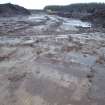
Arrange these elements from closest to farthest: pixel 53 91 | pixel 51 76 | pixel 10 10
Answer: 1. pixel 53 91
2. pixel 51 76
3. pixel 10 10

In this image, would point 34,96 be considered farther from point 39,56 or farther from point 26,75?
point 39,56

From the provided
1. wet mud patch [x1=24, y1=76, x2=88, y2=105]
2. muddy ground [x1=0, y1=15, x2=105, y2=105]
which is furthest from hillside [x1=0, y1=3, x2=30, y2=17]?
wet mud patch [x1=24, y1=76, x2=88, y2=105]

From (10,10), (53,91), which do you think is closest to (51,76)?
(53,91)

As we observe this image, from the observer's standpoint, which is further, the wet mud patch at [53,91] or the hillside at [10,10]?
the hillside at [10,10]

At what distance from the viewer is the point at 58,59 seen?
12.1 feet

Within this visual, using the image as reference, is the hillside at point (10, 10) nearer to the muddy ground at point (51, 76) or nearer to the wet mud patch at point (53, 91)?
the muddy ground at point (51, 76)

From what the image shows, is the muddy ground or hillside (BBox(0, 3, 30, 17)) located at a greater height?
hillside (BBox(0, 3, 30, 17))

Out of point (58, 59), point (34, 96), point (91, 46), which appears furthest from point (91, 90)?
point (91, 46)

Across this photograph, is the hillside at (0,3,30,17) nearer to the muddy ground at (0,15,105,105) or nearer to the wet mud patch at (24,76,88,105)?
the muddy ground at (0,15,105,105)

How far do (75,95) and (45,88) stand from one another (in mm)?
434

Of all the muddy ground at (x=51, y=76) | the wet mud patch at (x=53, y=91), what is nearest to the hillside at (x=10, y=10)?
the muddy ground at (x=51, y=76)

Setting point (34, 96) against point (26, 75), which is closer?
point (34, 96)

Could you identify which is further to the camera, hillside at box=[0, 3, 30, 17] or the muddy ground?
hillside at box=[0, 3, 30, 17]

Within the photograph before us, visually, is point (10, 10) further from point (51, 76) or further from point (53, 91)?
point (53, 91)
